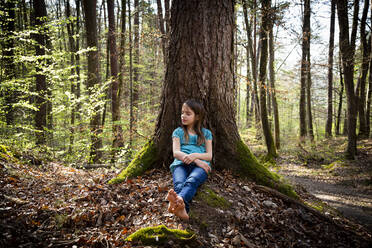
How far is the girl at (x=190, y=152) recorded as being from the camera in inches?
111

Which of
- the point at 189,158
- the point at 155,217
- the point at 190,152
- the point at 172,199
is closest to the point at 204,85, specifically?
the point at 190,152

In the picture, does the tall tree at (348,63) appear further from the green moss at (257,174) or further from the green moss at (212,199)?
the green moss at (212,199)

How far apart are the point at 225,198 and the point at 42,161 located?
5.49 meters

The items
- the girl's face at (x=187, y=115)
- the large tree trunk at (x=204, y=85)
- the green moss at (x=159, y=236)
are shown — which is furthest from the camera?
the large tree trunk at (x=204, y=85)

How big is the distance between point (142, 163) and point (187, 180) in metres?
1.42

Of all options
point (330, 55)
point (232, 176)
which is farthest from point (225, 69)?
point (330, 55)

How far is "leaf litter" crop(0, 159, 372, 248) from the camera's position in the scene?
7.18ft

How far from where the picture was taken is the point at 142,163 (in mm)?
3924

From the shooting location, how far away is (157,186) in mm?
3295

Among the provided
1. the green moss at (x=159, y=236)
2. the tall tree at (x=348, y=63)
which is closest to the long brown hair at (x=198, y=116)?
the green moss at (x=159, y=236)

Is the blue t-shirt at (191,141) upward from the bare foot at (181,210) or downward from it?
upward

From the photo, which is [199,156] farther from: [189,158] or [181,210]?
[181,210]

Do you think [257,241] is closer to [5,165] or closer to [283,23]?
[5,165]

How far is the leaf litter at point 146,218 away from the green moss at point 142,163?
23cm
